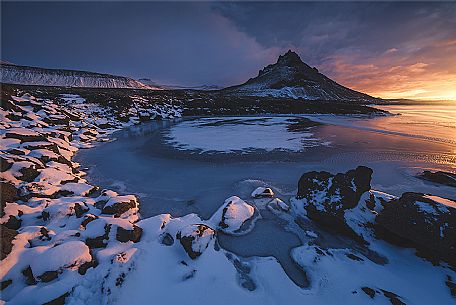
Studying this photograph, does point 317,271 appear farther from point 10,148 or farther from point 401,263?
point 10,148

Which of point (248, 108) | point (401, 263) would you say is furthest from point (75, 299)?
point (248, 108)

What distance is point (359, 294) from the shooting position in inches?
126

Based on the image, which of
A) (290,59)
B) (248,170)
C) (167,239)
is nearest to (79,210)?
(167,239)

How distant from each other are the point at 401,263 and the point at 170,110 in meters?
30.1

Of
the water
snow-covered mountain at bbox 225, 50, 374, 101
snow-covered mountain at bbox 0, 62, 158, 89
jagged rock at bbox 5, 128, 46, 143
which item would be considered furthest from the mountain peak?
jagged rock at bbox 5, 128, 46, 143

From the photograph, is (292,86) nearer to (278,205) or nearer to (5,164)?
(278,205)

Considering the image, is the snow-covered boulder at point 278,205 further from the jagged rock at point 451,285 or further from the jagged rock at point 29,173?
the jagged rock at point 29,173

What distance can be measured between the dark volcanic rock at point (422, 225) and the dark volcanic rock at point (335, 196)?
606 mm

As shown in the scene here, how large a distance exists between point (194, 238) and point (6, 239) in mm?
3021

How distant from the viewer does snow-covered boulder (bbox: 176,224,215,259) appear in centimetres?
380

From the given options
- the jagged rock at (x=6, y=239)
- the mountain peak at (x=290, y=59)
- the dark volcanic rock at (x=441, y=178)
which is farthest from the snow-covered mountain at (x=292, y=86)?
the jagged rock at (x=6, y=239)

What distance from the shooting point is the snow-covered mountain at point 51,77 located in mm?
87419

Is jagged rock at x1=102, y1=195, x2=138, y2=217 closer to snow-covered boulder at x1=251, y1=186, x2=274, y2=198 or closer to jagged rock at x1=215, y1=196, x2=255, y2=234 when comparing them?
jagged rock at x1=215, y1=196, x2=255, y2=234

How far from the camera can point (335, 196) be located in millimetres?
4988
